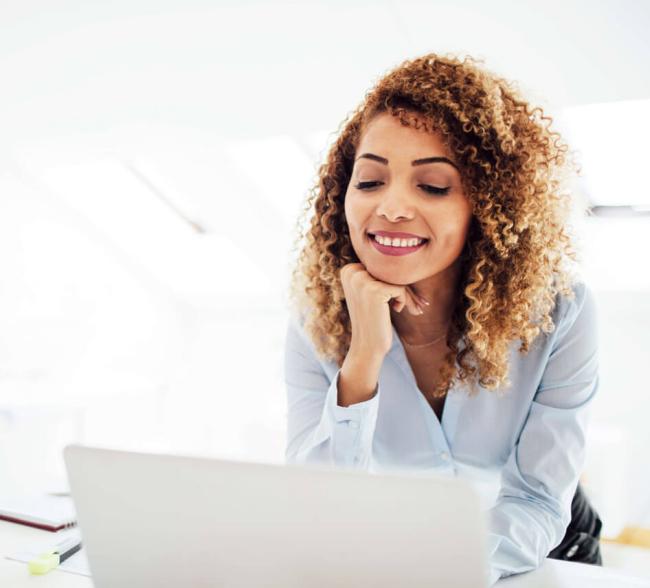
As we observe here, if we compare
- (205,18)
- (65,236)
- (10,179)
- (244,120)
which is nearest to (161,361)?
(65,236)

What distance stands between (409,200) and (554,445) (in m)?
0.55

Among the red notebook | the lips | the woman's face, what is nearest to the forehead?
the woman's face

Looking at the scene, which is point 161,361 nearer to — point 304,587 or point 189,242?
point 189,242

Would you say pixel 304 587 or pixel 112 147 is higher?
pixel 112 147

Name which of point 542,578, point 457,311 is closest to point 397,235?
point 457,311

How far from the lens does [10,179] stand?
4496mm

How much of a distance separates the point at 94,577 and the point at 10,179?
14.4 ft

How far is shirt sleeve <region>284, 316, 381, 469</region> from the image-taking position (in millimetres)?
1190

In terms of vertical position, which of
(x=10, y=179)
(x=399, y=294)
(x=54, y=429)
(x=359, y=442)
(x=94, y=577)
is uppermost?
(x=10, y=179)

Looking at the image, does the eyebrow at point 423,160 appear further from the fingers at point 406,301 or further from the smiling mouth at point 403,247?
the fingers at point 406,301

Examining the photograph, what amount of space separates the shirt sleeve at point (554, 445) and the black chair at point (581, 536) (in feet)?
1.18

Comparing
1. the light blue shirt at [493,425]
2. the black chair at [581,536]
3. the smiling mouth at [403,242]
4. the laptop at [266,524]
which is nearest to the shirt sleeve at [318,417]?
the light blue shirt at [493,425]

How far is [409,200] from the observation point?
1188 mm

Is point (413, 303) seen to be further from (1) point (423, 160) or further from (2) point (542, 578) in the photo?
(2) point (542, 578)
